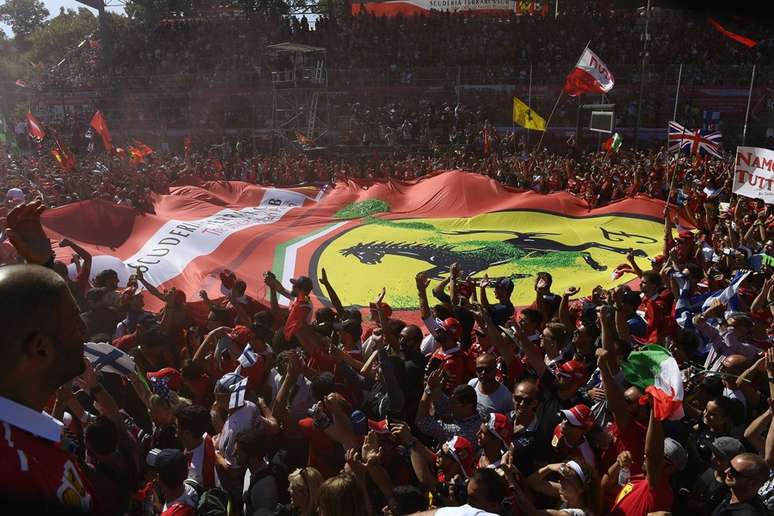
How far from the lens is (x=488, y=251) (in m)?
9.16

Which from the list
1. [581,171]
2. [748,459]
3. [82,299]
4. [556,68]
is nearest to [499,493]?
[748,459]

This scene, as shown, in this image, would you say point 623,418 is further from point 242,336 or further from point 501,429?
point 242,336

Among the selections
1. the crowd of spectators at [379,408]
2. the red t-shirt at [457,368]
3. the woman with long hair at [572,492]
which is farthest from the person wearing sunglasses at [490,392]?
the woman with long hair at [572,492]

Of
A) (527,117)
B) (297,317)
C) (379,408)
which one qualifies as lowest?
(379,408)

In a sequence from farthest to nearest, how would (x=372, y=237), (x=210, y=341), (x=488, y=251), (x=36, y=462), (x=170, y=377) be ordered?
(x=372, y=237) → (x=488, y=251) → (x=210, y=341) → (x=170, y=377) → (x=36, y=462)

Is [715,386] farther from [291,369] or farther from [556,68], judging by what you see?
[556,68]

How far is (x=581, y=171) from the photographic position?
16844 mm

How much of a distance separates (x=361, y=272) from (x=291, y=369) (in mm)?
4940

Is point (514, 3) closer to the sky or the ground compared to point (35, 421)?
closer to the sky

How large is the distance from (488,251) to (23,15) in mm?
82309

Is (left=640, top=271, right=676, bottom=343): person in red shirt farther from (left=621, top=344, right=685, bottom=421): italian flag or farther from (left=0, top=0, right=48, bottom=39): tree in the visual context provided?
(left=0, top=0, right=48, bottom=39): tree

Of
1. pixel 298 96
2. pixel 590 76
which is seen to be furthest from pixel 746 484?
pixel 298 96

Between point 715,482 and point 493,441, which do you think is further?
point 493,441

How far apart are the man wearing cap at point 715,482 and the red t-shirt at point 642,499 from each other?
27 cm
